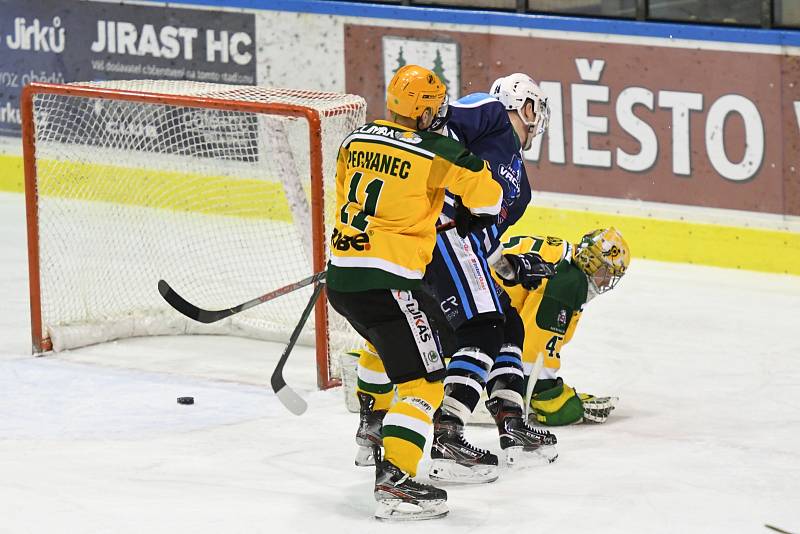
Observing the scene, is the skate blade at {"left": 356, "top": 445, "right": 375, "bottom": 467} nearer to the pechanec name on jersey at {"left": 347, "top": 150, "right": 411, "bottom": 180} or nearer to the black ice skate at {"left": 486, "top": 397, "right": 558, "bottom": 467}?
the black ice skate at {"left": 486, "top": 397, "right": 558, "bottom": 467}

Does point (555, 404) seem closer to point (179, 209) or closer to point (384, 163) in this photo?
point (384, 163)

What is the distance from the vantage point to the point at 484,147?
4.81 metres

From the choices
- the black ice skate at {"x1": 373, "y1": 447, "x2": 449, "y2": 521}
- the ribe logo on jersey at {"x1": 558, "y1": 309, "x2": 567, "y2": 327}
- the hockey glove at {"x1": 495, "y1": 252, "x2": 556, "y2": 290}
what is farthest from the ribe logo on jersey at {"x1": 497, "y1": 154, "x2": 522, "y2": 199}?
the black ice skate at {"x1": 373, "y1": 447, "x2": 449, "y2": 521}

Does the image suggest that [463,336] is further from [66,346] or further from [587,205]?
[587,205]

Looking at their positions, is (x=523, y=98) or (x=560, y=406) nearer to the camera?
(x=523, y=98)

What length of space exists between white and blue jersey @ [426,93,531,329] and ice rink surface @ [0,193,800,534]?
20.7 inches

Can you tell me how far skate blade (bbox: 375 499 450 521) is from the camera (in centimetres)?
427

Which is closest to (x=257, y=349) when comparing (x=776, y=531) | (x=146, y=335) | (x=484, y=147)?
(x=146, y=335)

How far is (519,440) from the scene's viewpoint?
4.85 m

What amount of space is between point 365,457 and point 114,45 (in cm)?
498

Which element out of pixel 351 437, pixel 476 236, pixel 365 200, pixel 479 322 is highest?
pixel 365 200

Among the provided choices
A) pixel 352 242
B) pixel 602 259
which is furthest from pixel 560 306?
pixel 352 242

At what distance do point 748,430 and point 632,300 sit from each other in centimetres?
193

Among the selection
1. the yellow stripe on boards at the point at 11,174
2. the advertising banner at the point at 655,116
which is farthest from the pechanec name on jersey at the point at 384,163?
the yellow stripe on boards at the point at 11,174
